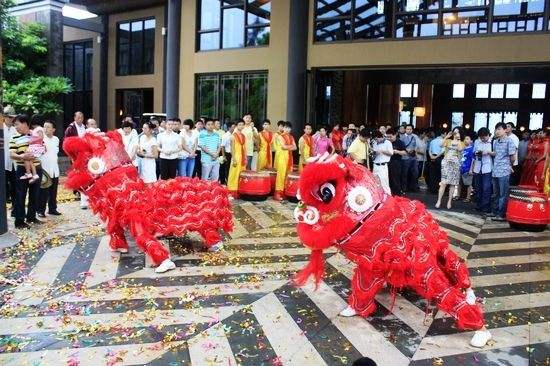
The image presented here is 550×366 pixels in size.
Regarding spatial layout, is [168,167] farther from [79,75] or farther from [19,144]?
[79,75]

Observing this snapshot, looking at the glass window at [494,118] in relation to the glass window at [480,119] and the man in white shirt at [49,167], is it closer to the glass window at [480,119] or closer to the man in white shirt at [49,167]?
the glass window at [480,119]

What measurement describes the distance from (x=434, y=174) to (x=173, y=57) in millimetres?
8215

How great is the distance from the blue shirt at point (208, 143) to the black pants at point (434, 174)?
5.48 metres

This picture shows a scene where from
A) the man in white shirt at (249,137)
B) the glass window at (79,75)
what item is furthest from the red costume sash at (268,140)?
the glass window at (79,75)

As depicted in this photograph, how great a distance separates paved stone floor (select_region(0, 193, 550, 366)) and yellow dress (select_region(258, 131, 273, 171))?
4.53 metres

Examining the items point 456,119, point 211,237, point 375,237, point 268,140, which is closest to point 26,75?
point 268,140

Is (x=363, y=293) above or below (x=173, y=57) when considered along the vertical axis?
below

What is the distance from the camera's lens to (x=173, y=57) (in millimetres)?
14688

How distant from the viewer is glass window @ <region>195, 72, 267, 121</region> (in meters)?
13.5

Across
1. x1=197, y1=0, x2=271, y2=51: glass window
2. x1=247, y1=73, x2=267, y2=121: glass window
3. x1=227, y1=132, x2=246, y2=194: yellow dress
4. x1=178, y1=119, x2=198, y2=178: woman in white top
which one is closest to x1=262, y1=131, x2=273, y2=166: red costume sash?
x1=227, y1=132, x2=246, y2=194: yellow dress

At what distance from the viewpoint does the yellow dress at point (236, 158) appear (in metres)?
9.98

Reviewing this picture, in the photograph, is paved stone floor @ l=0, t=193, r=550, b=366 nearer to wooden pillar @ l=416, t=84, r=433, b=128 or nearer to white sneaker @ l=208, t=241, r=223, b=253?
white sneaker @ l=208, t=241, r=223, b=253

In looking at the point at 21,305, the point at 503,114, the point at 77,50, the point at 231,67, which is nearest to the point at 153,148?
the point at 21,305

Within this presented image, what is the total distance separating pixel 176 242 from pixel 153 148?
2.40 m
